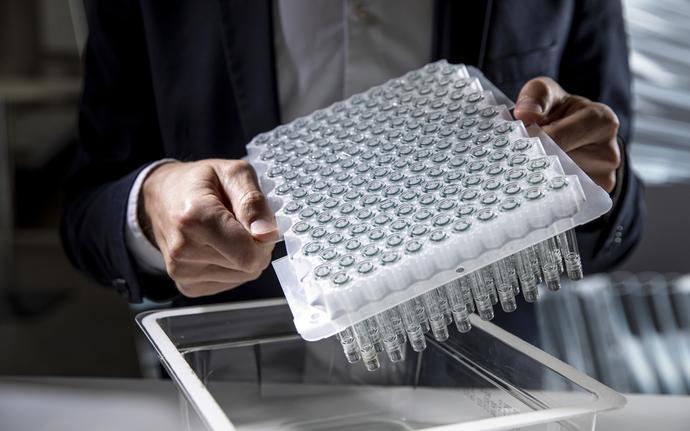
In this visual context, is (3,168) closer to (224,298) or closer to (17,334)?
(17,334)

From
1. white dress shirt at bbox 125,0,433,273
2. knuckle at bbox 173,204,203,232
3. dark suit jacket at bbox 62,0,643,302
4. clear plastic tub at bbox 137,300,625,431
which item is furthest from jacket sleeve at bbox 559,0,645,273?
knuckle at bbox 173,204,203,232

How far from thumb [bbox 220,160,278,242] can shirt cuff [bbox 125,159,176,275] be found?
13cm

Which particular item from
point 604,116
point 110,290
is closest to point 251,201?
point 604,116

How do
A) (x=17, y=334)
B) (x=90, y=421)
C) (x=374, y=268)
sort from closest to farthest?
(x=374, y=268) < (x=90, y=421) < (x=17, y=334)

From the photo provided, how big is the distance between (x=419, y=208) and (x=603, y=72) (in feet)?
1.37

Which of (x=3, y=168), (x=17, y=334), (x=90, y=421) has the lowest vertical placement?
(x=17, y=334)

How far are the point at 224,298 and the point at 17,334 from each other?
3.91ft

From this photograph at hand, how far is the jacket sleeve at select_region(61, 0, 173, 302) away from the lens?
736 millimetres

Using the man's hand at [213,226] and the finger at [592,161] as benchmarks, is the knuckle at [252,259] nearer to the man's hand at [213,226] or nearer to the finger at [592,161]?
the man's hand at [213,226]

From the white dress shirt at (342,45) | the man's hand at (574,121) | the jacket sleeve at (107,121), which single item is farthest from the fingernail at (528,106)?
the jacket sleeve at (107,121)

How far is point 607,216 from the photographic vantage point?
0.68 meters

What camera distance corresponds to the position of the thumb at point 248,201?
17.7 inches

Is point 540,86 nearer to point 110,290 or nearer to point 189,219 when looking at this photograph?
point 189,219

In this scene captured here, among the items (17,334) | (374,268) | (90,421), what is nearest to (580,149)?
(374,268)
